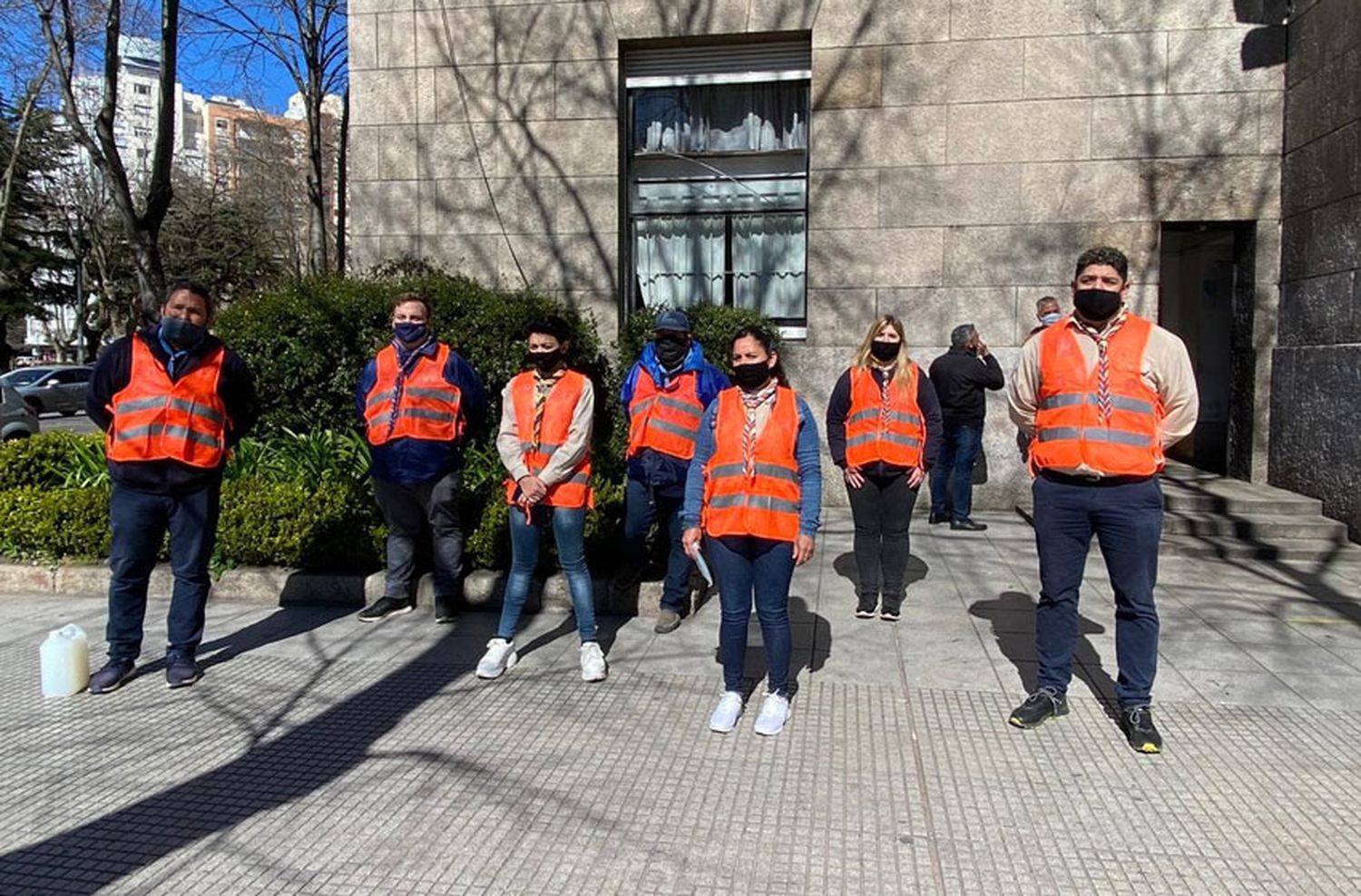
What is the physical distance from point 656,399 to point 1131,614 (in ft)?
9.05

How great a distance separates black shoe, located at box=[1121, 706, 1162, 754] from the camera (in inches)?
156

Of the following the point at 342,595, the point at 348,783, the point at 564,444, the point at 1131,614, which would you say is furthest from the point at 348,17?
the point at 1131,614

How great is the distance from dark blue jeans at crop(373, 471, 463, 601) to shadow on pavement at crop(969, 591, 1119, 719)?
324cm

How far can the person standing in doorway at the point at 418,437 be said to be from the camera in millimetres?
5652

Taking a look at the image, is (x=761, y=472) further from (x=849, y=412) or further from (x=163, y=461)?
(x=163, y=461)

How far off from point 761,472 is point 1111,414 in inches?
57.1

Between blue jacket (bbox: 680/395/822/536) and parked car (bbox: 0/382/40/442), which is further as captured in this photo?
parked car (bbox: 0/382/40/442)

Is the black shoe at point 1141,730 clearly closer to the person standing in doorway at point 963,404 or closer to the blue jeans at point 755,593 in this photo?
the blue jeans at point 755,593

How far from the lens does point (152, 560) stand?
496 centimetres

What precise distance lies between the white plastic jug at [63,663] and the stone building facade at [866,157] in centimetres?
650

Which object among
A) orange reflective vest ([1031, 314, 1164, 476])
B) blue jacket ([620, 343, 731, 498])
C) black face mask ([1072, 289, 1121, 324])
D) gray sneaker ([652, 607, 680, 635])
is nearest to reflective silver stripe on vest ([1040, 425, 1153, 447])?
orange reflective vest ([1031, 314, 1164, 476])

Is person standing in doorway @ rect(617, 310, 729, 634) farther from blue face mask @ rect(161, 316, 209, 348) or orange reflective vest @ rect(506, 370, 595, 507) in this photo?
blue face mask @ rect(161, 316, 209, 348)

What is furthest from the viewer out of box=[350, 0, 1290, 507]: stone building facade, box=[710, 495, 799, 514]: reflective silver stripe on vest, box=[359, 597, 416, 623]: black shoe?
box=[350, 0, 1290, 507]: stone building facade

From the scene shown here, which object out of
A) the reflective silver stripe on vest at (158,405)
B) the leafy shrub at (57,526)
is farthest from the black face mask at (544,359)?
the leafy shrub at (57,526)
